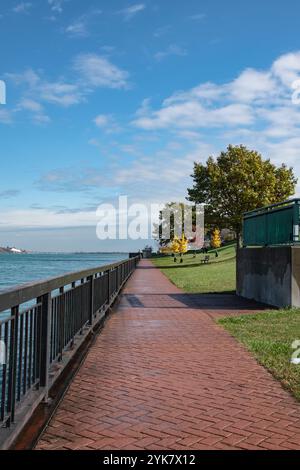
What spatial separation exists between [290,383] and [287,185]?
48458 mm

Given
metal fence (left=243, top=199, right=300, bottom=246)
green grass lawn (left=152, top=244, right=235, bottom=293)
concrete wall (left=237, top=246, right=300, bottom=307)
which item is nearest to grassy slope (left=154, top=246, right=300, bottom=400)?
concrete wall (left=237, top=246, right=300, bottom=307)

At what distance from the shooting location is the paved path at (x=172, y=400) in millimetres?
4268

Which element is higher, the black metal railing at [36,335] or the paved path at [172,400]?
the black metal railing at [36,335]

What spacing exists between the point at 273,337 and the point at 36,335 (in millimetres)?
5405

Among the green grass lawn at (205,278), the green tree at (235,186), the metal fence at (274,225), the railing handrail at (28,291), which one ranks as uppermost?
the green tree at (235,186)

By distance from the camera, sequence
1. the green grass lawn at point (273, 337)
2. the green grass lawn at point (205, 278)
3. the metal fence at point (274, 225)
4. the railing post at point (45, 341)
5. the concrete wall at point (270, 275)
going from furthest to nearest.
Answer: the green grass lawn at point (205, 278)
the metal fence at point (274, 225)
the concrete wall at point (270, 275)
the green grass lawn at point (273, 337)
the railing post at point (45, 341)

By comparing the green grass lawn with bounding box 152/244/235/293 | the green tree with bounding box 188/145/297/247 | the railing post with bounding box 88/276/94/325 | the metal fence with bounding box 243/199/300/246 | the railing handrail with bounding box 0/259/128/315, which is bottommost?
the green grass lawn with bounding box 152/244/235/293

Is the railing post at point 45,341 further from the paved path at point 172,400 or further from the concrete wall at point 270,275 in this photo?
the concrete wall at point 270,275

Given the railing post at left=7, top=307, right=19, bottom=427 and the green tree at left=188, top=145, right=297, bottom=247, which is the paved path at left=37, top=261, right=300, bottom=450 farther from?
the green tree at left=188, top=145, right=297, bottom=247

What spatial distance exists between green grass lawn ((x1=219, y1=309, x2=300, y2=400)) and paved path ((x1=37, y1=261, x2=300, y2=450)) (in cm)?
21

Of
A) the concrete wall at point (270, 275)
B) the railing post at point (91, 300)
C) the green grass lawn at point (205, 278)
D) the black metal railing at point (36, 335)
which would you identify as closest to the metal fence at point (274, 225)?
the concrete wall at point (270, 275)

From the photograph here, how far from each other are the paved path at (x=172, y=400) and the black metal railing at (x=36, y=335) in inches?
14.1

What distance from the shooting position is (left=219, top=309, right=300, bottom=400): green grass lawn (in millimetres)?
6598

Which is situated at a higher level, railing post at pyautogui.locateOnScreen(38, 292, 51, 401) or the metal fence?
the metal fence
